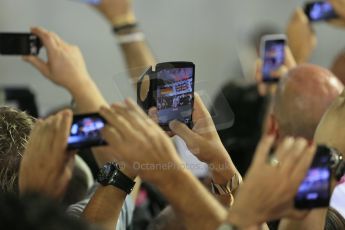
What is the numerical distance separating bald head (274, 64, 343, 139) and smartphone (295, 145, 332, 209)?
3.01 ft

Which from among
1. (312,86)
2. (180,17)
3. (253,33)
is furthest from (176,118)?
(180,17)

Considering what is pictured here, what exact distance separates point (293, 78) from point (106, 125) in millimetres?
1168

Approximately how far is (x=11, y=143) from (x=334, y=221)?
2.59 ft

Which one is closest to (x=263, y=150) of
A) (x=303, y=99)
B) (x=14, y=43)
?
(x=303, y=99)

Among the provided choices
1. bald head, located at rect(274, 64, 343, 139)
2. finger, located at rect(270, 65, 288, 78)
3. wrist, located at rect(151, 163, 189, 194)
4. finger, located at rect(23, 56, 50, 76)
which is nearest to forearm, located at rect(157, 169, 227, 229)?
wrist, located at rect(151, 163, 189, 194)

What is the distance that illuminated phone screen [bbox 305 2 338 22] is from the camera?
3131 mm

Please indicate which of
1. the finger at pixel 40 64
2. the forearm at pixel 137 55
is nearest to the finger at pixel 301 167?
the finger at pixel 40 64

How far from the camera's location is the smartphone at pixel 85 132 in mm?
1565

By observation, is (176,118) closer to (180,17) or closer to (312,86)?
(312,86)

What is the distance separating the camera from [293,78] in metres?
2.60

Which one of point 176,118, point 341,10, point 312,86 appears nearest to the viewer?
point 176,118

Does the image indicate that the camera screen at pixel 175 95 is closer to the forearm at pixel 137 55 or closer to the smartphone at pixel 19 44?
the smartphone at pixel 19 44

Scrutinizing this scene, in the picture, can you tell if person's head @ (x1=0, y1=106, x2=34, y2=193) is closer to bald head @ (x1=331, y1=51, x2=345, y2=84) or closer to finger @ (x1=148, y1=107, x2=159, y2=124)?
finger @ (x1=148, y1=107, x2=159, y2=124)

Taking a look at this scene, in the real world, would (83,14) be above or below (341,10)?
below
